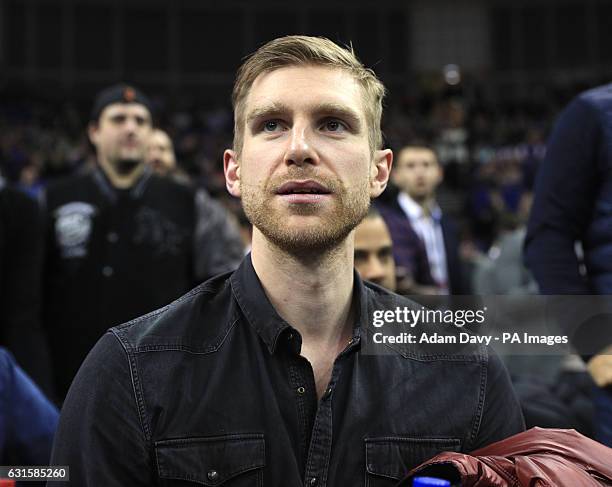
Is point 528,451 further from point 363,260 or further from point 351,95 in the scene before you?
point 363,260

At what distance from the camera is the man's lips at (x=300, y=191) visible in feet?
5.51

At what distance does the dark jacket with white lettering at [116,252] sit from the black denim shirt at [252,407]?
1784 millimetres

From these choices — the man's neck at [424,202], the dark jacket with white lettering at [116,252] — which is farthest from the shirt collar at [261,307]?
the man's neck at [424,202]

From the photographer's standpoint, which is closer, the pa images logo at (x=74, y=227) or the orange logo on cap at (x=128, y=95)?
the pa images logo at (x=74, y=227)

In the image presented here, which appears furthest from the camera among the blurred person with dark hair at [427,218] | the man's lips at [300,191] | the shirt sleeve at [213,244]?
the blurred person with dark hair at [427,218]

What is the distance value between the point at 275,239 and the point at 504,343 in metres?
0.53

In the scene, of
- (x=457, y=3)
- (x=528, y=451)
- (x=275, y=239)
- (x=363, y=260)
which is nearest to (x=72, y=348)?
(x=363, y=260)

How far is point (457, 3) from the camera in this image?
19891mm

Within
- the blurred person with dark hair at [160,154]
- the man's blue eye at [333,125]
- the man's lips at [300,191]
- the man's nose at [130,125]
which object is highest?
the blurred person with dark hair at [160,154]

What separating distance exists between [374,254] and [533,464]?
159 cm

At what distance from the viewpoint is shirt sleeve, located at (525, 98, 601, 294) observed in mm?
2279

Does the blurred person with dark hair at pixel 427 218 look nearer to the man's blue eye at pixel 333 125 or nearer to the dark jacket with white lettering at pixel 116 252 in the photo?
the dark jacket with white lettering at pixel 116 252

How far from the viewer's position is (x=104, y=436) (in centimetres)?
154

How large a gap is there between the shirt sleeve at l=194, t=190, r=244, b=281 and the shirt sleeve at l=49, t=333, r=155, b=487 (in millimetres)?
2028
